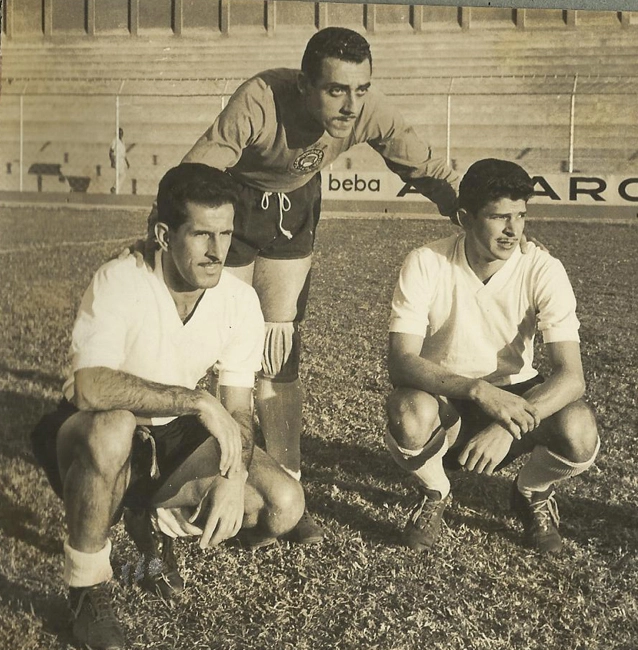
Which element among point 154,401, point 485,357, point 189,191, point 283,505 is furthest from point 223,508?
point 485,357

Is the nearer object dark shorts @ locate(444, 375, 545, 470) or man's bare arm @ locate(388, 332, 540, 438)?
man's bare arm @ locate(388, 332, 540, 438)

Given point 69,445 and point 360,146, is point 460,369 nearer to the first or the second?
point 360,146

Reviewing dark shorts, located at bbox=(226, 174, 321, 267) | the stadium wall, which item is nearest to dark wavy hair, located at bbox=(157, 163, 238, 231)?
dark shorts, located at bbox=(226, 174, 321, 267)

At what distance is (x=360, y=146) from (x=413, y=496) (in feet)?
2.68

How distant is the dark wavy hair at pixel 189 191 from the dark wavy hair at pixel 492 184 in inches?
21.1

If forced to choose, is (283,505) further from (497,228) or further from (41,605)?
(497,228)

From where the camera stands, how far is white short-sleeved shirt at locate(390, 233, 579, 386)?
73.0 inches

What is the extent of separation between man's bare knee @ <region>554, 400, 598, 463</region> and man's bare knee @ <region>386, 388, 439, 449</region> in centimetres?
26

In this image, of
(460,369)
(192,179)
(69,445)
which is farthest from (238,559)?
(192,179)

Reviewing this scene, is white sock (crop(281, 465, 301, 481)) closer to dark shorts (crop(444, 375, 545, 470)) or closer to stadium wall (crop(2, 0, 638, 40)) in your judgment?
dark shorts (crop(444, 375, 545, 470))

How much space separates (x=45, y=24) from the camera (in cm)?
187

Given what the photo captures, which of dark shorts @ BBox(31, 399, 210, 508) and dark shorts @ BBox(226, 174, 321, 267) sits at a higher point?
dark shorts @ BBox(226, 174, 321, 267)

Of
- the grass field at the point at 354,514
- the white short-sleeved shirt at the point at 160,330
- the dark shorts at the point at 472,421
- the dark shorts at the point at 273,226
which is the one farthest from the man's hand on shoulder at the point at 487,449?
the dark shorts at the point at 273,226

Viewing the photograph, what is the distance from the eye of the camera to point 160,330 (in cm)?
164
